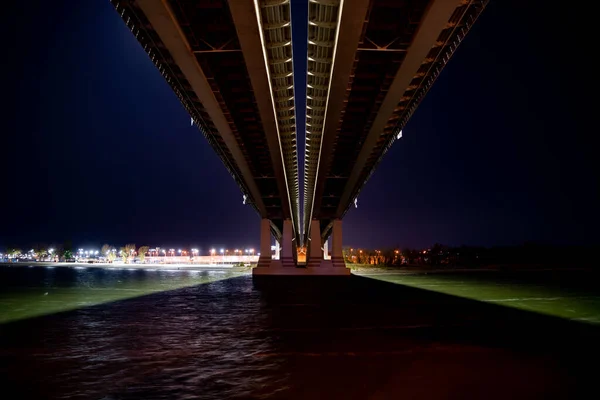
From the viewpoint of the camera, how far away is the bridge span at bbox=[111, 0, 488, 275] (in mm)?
17672

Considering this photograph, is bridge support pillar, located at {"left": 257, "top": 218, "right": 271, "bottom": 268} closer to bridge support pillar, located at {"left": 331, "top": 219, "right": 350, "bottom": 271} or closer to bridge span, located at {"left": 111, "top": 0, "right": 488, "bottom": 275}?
bridge support pillar, located at {"left": 331, "top": 219, "right": 350, "bottom": 271}

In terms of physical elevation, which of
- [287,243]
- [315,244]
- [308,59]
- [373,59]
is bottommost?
[315,244]

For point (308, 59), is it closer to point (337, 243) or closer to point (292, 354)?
point (292, 354)

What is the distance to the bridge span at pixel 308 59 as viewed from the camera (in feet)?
58.0

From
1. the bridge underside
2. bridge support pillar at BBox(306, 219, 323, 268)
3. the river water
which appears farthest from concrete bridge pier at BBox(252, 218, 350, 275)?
the river water

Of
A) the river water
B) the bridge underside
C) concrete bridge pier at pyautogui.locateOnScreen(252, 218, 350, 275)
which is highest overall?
the bridge underside

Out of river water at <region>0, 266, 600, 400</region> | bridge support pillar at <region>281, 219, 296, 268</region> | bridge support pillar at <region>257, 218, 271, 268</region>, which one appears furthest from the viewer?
bridge support pillar at <region>257, 218, 271, 268</region>

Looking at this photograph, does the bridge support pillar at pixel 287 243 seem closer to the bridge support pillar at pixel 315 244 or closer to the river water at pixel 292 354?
the bridge support pillar at pixel 315 244

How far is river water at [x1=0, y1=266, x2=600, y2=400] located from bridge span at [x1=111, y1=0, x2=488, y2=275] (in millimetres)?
11435

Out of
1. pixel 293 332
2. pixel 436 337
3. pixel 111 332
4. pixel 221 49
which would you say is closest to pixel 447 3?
pixel 221 49

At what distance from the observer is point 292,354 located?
419 inches

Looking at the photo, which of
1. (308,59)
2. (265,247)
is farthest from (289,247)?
(308,59)

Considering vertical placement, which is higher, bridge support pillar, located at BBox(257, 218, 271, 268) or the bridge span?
the bridge span

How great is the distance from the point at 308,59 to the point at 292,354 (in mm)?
16202
